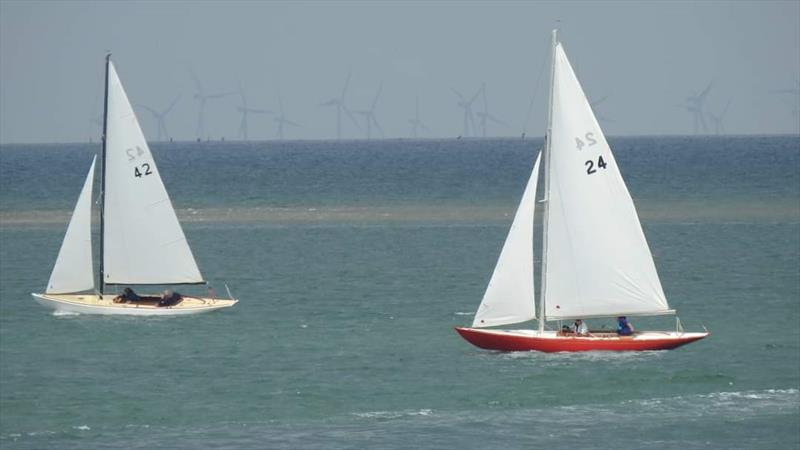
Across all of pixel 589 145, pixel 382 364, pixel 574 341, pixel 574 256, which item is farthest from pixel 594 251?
pixel 382 364

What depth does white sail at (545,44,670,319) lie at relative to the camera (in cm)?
5531

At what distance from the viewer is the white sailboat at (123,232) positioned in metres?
67.4

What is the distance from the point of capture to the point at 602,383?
50500mm

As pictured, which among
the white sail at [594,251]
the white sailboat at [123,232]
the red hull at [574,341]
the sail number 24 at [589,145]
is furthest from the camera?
the white sailboat at [123,232]

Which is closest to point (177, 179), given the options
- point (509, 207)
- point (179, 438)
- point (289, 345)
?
point (509, 207)

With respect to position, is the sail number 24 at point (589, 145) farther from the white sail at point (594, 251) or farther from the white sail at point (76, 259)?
the white sail at point (76, 259)

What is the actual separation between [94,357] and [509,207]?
254 ft

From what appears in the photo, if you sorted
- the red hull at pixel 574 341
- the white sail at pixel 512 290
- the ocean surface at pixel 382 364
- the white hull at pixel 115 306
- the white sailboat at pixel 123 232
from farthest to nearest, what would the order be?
the white sailboat at pixel 123 232 < the white hull at pixel 115 306 < the white sail at pixel 512 290 < the red hull at pixel 574 341 < the ocean surface at pixel 382 364

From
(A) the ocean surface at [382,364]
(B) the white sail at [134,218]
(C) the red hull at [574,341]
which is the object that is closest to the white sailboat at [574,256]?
(C) the red hull at [574,341]

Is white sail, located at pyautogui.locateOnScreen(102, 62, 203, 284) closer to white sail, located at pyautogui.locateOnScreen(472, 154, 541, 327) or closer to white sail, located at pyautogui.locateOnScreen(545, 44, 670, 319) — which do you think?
white sail, located at pyautogui.locateOnScreen(472, 154, 541, 327)

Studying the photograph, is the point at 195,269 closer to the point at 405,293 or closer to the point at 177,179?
the point at 405,293

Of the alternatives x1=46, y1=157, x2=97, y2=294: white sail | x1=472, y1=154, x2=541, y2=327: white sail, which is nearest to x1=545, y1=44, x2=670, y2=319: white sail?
x1=472, y1=154, x2=541, y2=327: white sail

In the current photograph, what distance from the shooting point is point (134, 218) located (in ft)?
224

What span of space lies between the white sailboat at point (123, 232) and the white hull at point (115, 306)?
0.25 feet
